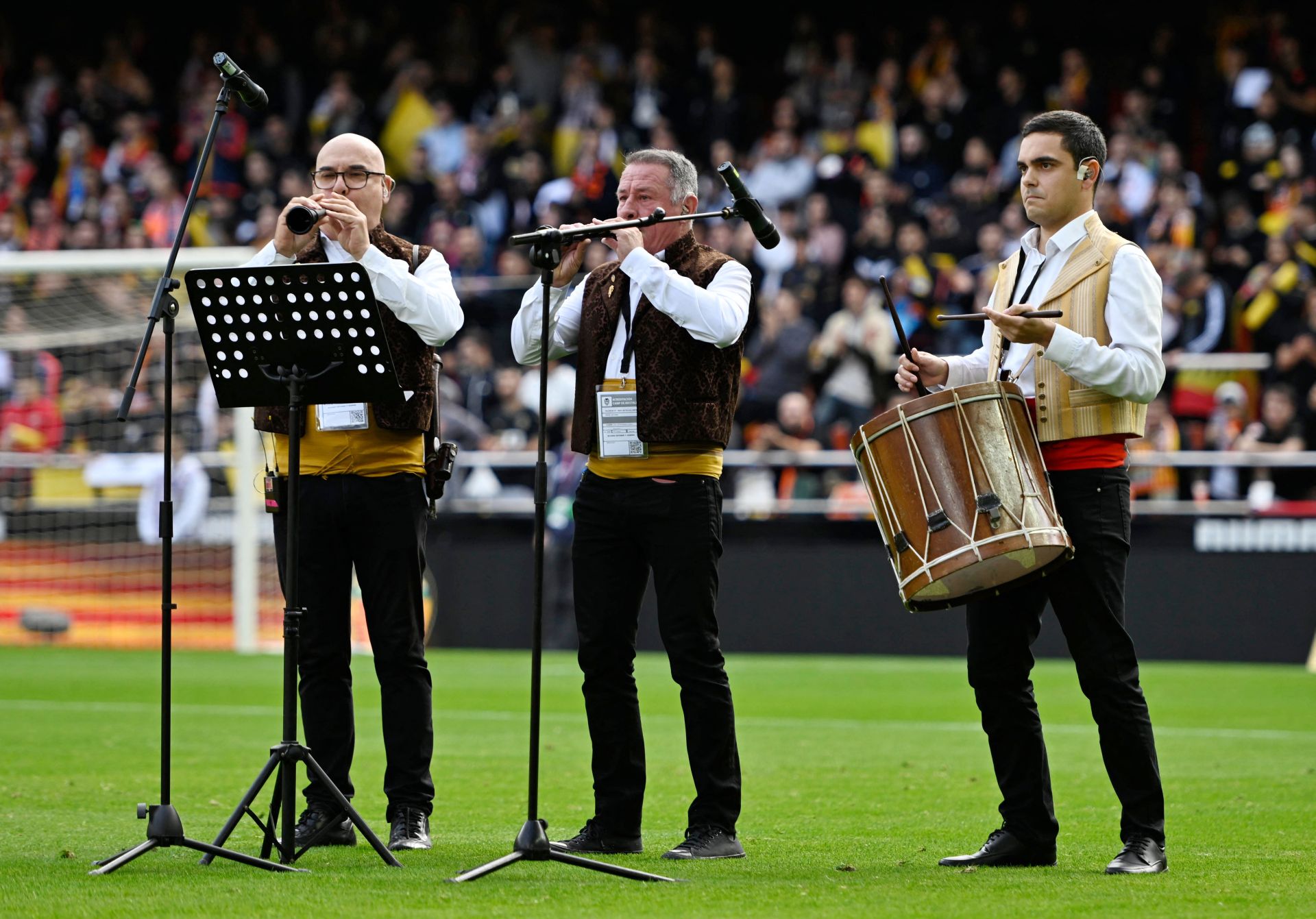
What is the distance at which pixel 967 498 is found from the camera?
5.24 metres

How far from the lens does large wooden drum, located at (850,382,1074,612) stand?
5.16 meters

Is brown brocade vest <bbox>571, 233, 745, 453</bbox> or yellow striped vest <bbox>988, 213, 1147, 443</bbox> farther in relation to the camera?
brown brocade vest <bbox>571, 233, 745, 453</bbox>

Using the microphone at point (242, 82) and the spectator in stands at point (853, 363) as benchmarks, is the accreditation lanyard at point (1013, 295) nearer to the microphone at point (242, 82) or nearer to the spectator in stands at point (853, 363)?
the microphone at point (242, 82)

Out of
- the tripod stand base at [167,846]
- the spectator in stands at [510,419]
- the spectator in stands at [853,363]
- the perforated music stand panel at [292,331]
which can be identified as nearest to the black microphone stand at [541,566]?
the perforated music stand panel at [292,331]

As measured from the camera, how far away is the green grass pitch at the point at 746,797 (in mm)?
4742

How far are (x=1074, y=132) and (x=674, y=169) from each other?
1.22 metres

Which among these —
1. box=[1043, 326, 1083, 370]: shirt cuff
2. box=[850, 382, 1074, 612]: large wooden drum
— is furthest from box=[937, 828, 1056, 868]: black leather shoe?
box=[1043, 326, 1083, 370]: shirt cuff

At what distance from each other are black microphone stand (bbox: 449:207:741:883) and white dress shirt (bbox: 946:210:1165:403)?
1.05 meters

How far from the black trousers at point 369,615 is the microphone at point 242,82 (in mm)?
1202

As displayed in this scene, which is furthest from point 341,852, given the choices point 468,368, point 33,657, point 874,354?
point 468,368

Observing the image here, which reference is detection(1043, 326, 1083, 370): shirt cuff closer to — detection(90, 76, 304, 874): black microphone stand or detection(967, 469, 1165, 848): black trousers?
detection(967, 469, 1165, 848): black trousers

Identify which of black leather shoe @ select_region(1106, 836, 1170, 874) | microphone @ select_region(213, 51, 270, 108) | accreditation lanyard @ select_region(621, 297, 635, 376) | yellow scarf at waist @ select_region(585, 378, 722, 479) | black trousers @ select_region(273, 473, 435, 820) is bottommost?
black leather shoe @ select_region(1106, 836, 1170, 874)

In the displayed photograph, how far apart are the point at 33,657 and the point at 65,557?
4.64 ft

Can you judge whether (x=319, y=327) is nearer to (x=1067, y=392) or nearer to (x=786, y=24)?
(x=1067, y=392)
